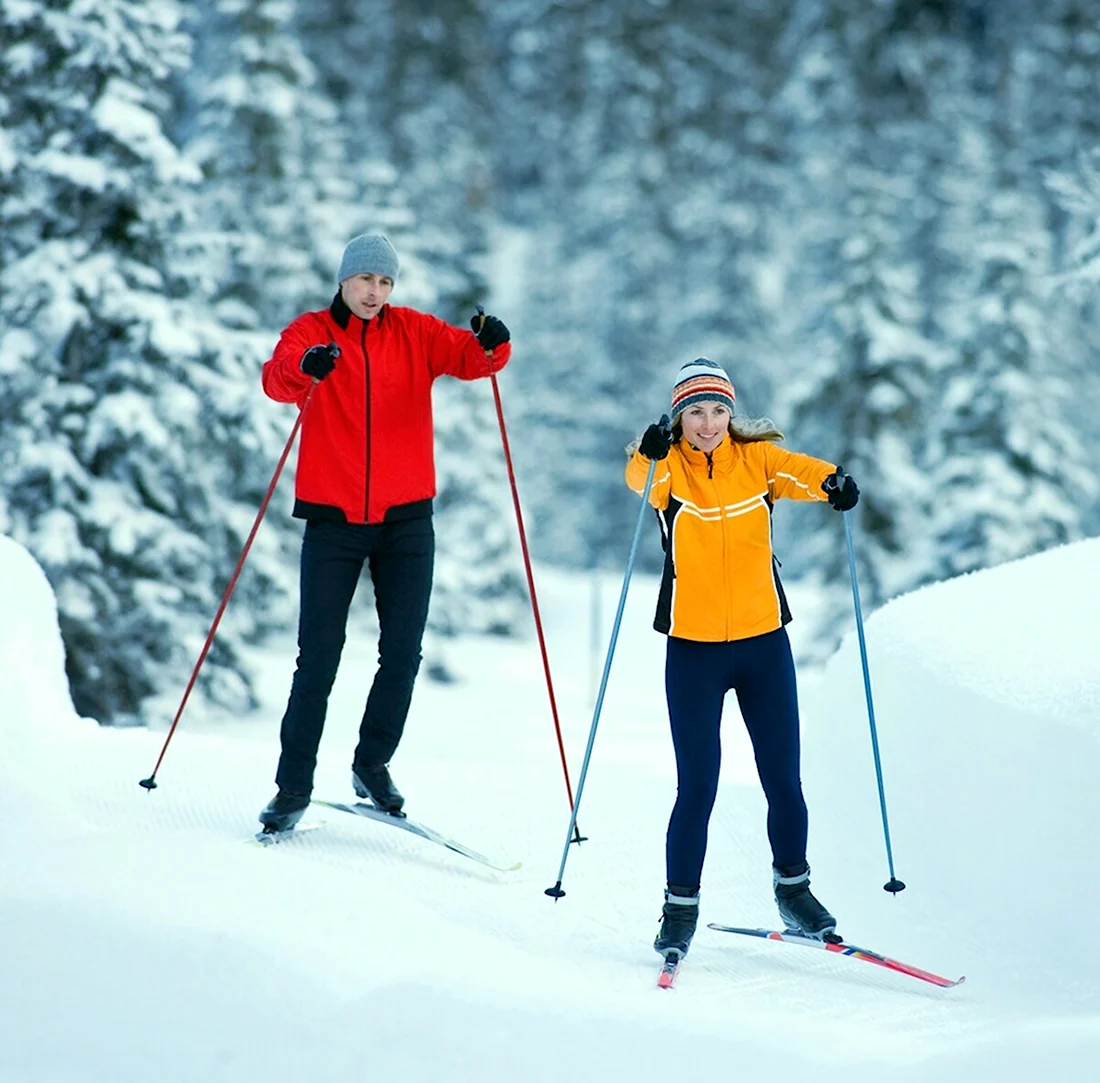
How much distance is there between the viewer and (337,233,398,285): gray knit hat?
186 inches

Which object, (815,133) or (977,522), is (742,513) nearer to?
(977,522)

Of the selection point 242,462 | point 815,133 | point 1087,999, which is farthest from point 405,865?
point 815,133

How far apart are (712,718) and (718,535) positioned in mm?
564

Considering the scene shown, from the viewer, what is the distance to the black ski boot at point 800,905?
4316 millimetres

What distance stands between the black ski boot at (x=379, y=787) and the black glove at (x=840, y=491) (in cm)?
210

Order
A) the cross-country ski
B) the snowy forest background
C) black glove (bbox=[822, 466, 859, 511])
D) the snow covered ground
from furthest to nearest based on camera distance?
the snowy forest background, the cross-country ski, black glove (bbox=[822, 466, 859, 511]), the snow covered ground

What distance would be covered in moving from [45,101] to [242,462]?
3.36m

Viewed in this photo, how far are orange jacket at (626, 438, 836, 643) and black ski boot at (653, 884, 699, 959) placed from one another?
811 mm

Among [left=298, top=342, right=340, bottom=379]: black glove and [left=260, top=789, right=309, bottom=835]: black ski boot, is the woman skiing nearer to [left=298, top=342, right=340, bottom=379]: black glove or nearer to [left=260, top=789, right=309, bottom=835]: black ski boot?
[left=298, top=342, right=340, bottom=379]: black glove

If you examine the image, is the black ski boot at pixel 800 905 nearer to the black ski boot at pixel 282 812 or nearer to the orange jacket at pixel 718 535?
the orange jacket at pixel 718 535

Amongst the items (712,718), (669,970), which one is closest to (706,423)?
(712,718)

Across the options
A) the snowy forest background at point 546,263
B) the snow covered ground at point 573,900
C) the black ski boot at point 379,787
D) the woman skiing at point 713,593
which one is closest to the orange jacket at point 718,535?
the woman skiing at point 713,593

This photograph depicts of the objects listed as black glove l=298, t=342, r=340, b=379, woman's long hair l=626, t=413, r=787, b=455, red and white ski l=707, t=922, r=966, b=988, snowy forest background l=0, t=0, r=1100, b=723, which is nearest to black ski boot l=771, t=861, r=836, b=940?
red and white ski l=707, t=922, r=966, b=988

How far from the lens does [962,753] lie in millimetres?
4848
